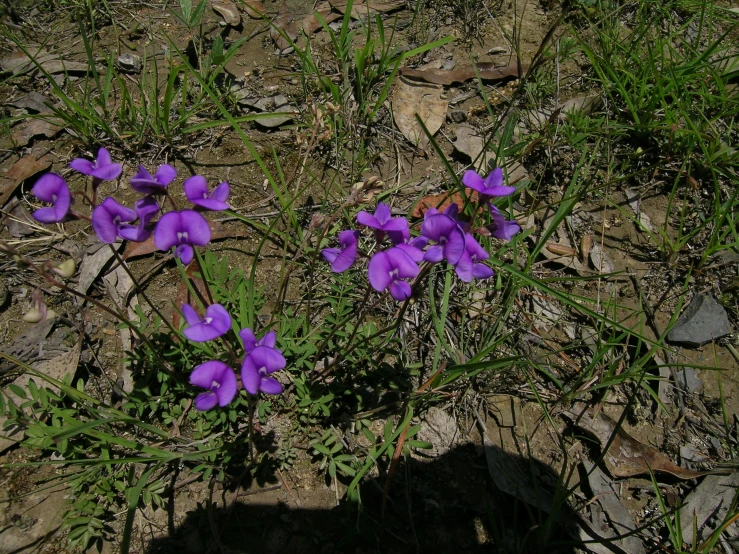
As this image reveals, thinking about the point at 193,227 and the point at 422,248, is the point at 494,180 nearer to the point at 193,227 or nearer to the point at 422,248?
the point at 422,248

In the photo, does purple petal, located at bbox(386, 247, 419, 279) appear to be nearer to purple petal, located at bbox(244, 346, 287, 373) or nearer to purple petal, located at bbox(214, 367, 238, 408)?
purple petal, located at bbox(244, 346, 287, 373)

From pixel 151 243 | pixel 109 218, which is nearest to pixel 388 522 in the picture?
pixel 109 218

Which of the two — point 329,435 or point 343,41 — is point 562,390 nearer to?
point 329,435

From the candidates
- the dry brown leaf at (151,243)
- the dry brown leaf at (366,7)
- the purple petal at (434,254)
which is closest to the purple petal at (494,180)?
the purple petal at (434,254)

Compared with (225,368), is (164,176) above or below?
above

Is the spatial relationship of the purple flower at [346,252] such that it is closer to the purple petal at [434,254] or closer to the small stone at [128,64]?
the purple petal at [434,254]

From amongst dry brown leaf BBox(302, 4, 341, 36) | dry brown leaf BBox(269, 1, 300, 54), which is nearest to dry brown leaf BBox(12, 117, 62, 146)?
dry brown leaf BBox(269, 1, 300, 54)
